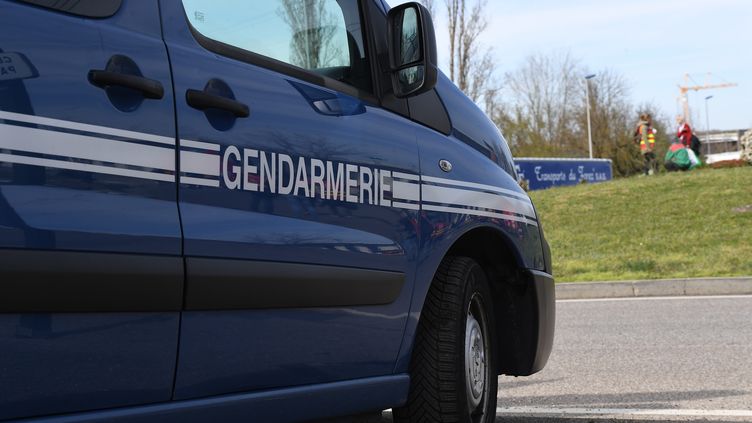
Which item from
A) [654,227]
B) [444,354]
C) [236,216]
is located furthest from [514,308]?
[654,227]

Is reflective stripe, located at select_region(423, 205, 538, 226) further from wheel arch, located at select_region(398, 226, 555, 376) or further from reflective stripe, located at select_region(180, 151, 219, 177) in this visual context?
reflective stripe, located at select_region(180, 151, 219, 177)

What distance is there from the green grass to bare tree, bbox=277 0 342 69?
31.6ft

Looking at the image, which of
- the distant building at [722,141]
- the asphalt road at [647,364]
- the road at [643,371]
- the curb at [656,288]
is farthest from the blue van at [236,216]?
the distant building at [722,141]

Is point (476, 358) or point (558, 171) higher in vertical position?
point (558, 171)

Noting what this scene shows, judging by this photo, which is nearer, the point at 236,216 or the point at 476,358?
the point at 236,216

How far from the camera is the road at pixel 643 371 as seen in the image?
4754mm

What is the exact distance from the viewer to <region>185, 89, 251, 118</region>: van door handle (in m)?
2.47

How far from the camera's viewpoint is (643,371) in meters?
6.00

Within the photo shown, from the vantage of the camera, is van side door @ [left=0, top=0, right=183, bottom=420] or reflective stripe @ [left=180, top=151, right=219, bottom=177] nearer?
van side door @ [left=0, top=0, right=183, bottom=420]

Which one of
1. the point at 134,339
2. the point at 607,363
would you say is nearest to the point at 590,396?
the point at 607,363

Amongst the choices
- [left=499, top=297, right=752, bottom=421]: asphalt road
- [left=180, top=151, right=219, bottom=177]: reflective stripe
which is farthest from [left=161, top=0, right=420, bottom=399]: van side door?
[left=499, top=297, right=752, bottom=421]: asphalt road

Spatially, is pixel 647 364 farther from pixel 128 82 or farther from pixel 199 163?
pixel 128 82

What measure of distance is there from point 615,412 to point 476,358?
1.18m

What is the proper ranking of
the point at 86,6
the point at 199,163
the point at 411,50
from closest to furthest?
the point at 86,6
the point at 199,163
the point at 411,50
